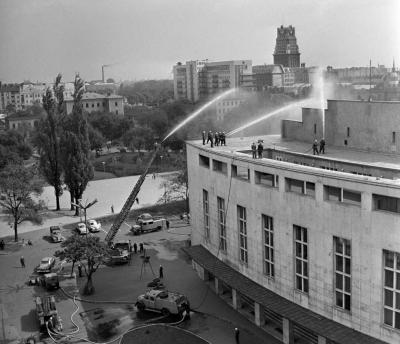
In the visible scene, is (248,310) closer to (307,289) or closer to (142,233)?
(307,289)

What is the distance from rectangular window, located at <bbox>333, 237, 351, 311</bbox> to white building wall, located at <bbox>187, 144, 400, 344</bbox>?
0.19 metres

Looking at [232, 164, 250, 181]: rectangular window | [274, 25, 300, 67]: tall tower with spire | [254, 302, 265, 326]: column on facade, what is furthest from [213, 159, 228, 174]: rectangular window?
[274, 25, 300, 67]: tall tower with spire

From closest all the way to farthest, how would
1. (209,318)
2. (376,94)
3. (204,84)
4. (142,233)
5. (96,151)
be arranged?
(209,318)
(142,233)
(96,151)
(376,94)
(204,84)

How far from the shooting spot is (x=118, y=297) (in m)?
28.8

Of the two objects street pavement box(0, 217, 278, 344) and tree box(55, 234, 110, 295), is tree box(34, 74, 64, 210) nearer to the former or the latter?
street pavement box(0, 217, 278, 344)

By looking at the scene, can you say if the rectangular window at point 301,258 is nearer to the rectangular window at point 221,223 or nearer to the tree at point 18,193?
the rectangular window at point 221,223

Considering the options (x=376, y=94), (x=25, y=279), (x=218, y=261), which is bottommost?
(x=25, y=279)

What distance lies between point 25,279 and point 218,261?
41.7ft

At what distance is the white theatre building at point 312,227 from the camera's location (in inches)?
717

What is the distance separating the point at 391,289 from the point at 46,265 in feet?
74.1

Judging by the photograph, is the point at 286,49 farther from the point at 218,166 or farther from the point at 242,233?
the point at 242,233

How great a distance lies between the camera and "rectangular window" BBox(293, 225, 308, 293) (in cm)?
2120

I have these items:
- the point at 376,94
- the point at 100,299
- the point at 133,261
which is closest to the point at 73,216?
the point at 133,261

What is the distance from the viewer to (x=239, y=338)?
900 inches
